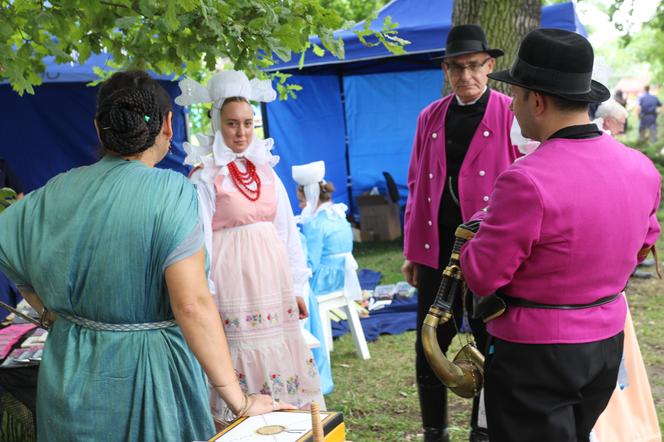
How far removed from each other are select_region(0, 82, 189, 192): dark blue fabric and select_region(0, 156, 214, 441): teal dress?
6.61 m

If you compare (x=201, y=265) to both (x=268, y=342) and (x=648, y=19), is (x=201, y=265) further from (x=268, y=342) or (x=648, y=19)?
(x=648, y=19)

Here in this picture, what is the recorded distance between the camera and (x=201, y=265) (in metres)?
2.19

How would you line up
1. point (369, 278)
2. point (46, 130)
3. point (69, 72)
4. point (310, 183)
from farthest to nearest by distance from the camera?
1. point (369, 278)
2. point (46, 130)
3. point (69, 72)
4. point (310, 183)

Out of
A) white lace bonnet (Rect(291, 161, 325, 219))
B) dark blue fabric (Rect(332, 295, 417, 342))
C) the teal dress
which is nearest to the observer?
the teal dress

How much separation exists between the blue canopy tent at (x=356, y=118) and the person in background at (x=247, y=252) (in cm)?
669

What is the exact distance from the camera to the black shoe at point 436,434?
373 cm

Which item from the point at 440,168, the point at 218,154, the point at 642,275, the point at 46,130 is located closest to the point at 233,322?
the point at 218,154

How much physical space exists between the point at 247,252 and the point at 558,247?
1725 millimetres

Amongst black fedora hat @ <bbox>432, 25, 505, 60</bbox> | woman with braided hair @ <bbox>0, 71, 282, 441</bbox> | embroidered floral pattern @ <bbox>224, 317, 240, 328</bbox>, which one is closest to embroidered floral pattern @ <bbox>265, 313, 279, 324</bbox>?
embroidered floral pattern @ <bbox>224, 317, 240, 328</bbox>

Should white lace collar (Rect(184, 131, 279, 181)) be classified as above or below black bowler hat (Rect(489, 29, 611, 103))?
below

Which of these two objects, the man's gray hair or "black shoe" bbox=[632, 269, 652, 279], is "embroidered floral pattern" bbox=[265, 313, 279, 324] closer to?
the man's gray hair

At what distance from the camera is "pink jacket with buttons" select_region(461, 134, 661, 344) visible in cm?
217

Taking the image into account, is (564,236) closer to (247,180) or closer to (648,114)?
(247,180)

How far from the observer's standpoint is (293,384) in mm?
3697
